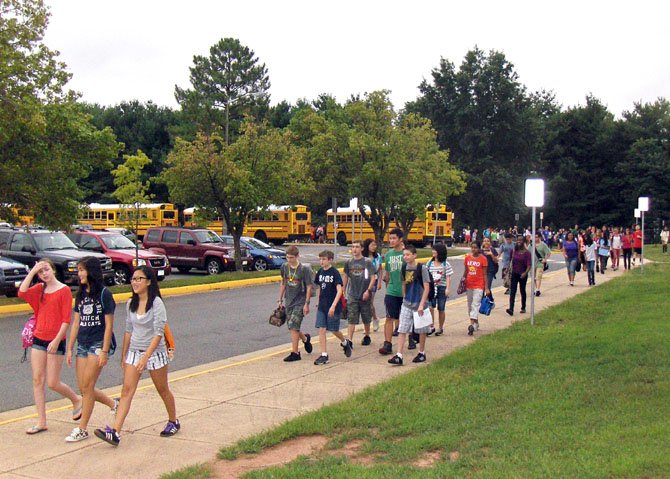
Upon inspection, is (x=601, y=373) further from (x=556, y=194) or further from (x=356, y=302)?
(x=556, y=194)

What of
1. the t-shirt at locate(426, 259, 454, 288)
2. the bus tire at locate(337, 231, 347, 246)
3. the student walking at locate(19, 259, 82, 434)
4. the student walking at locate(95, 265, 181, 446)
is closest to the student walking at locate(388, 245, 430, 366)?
the t-shirt at locate(426, 259, 454, 288)

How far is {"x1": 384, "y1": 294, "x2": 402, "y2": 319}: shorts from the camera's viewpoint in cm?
1100

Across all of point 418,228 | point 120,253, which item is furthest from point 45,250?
point 418,228

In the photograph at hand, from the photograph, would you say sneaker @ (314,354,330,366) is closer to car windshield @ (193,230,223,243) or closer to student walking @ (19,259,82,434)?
student walking @ (19,259,82,434)

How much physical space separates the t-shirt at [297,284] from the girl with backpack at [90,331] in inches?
153

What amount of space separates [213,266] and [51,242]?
24.1 feet

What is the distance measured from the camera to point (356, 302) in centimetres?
1150

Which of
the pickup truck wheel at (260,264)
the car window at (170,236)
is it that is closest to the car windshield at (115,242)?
the car window at (170,236)

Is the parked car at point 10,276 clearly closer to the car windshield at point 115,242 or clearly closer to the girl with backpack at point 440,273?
the car windshield at point 115,242

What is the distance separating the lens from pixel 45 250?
21.6 metres

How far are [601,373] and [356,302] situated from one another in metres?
3.93

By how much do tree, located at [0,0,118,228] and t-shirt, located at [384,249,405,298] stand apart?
393 inches

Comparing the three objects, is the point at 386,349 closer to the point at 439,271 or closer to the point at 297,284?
the point at 297,284

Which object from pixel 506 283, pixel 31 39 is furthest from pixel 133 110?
pixel 506 283
